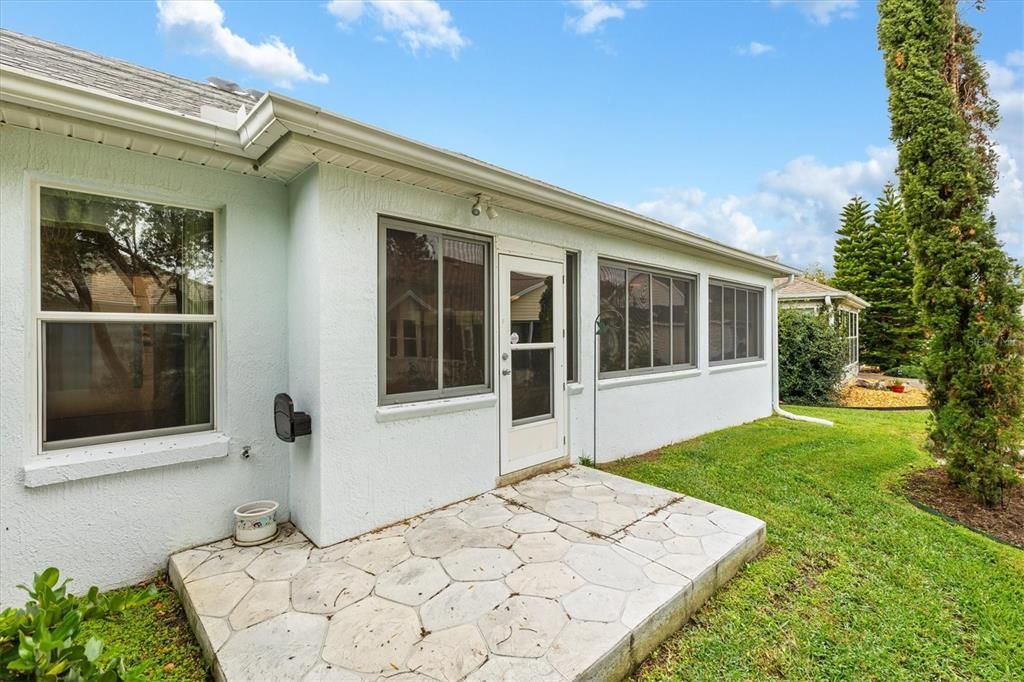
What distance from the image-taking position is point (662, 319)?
6.49 m

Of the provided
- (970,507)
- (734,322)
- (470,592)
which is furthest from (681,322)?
(470,592)

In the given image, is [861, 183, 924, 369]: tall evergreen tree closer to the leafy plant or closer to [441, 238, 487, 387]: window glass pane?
[441, 238, 487, 387]: window glass pane

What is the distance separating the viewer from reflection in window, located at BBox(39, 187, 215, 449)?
2.74m

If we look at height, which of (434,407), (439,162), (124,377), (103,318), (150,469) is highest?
(439,162)

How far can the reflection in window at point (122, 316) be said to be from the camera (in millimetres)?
2738

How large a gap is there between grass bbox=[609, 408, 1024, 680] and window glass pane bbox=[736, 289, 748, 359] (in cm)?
320

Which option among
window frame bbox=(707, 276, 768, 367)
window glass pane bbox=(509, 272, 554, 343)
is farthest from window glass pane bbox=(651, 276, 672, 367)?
window glass pane bbox=(509, 272, 554, 343)

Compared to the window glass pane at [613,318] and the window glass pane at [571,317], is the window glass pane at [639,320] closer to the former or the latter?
the window glass pane at [613,318]

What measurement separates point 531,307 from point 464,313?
2.84ft

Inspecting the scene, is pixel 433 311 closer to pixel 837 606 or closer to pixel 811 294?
pixel 837 606

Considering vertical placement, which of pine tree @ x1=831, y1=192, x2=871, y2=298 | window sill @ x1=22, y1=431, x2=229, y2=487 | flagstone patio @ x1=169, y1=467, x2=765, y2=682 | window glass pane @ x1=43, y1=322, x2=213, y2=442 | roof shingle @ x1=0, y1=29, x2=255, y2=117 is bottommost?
flagstone patio @ x1=169, y1=467, x2=765, y2=682

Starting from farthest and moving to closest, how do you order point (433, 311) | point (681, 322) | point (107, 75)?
point (681, 322), point (433, 311), point (107, 75)

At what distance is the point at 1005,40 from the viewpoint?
545 cm

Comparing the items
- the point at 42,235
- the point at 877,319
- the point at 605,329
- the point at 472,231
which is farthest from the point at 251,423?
the point at 877,319
